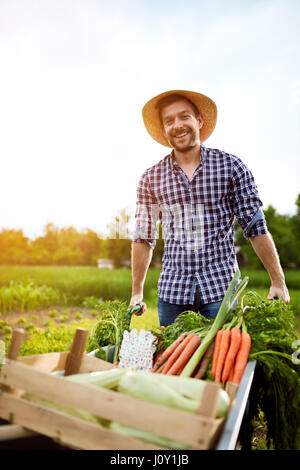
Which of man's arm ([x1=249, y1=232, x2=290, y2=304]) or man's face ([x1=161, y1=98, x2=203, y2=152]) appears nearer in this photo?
man's arm ([x1=249, y1=232, x2=290, y2=304])

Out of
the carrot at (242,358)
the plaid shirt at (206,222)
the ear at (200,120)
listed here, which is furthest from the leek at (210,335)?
the ear at (200,120)

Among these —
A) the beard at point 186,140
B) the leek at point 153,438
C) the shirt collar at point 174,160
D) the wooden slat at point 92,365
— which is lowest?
the leek at point 153,438

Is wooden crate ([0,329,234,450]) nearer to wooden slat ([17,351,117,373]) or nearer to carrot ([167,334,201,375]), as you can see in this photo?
wooden slat ([17,351,117,373])

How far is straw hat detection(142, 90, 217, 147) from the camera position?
9.90 feet

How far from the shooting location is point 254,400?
2227 mm

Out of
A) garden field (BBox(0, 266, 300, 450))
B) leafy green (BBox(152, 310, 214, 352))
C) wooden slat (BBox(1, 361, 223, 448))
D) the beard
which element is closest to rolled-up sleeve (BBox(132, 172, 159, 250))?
the beard

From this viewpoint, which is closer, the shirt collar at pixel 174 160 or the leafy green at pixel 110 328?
the leafy green at pixel 110 328

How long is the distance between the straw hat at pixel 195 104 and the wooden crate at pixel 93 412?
225 cm

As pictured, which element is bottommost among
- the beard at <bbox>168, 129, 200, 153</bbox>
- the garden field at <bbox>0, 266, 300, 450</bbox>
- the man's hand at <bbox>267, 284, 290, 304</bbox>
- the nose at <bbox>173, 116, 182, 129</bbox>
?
the garden field at <bbox>0, 266, 300, 450</bbox>

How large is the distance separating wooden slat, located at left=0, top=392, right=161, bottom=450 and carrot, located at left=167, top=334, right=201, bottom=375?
73 cm

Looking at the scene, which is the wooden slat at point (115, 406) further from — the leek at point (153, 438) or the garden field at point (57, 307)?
the garden field at point (57, 307)

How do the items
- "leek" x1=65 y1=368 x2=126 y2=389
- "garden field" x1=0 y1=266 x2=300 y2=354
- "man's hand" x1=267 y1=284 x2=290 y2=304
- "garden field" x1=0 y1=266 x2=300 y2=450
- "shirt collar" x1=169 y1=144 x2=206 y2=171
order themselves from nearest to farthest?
1. "leek" x1=65 y1=368 x2=126 y2=389
2. "man's hand" x1=267 y1=284 x2=290 y2=304
3. "shirt collar" x1=169 y1=144 x2=206 y2=171
4. "garden field" x1=0 y1=266 x2=300 y2=450
5. "garden field" x1=0 y1=266 x2=300 y2=354

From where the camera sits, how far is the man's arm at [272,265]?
8.46 ft
